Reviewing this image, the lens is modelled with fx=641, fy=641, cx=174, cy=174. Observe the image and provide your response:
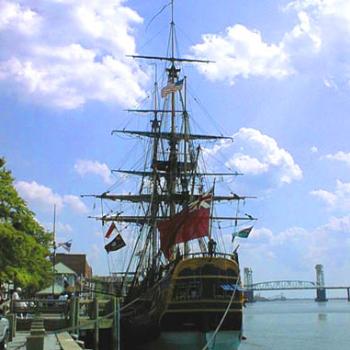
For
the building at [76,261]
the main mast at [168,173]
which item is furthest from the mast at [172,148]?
the building at [76,261]

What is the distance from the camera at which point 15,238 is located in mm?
31375

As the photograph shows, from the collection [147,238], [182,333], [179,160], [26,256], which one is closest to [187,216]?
[182,333]

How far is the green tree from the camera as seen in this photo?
31594 mm

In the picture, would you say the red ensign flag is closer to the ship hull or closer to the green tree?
the ship hull

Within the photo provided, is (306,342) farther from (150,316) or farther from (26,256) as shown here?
(26,256)

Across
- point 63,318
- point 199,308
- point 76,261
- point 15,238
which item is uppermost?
point 76,261

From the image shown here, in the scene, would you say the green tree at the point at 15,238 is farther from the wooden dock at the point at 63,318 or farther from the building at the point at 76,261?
the building at the point at 76,261

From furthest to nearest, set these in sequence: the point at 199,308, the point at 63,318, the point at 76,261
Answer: the point at 76,261
the point at 199,308
the point at 63,318

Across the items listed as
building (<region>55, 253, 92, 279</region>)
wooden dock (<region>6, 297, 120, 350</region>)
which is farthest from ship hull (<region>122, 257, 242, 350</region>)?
building (<region>55, 253, 92, 279</region>)

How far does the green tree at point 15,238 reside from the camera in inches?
1244

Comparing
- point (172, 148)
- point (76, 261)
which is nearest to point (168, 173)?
point (172, 148)

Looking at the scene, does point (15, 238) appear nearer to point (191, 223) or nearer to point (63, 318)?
point (63, 318)

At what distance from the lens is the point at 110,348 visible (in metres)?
35.7

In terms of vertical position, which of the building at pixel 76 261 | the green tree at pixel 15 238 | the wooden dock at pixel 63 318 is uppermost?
the building at pixel 76 261
